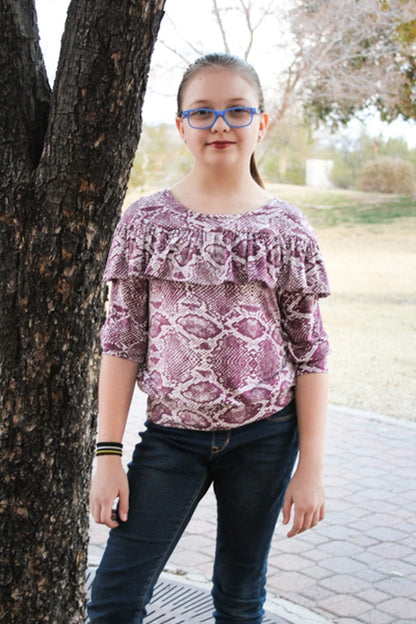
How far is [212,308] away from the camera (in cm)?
194

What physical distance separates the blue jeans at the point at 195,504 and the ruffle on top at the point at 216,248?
1.08 feet

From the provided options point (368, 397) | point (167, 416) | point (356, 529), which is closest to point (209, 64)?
point (167, 416)

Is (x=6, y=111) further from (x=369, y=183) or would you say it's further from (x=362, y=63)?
(x=369, y=183)

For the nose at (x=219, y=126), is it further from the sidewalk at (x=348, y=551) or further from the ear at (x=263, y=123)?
the sidewalk at (x=348, y=551)

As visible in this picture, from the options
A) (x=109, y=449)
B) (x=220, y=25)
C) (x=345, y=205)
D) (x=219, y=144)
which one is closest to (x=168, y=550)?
(x=109, y=449)

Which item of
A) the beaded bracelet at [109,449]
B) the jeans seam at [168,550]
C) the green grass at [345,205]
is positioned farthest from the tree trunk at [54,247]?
the green grass at [345,205]

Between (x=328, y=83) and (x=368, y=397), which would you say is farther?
(x=328, y=83)

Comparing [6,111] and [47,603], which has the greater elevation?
[6,111]

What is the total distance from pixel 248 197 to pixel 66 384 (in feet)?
2.44

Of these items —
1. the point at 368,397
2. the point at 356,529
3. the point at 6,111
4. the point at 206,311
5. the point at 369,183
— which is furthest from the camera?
the point at 369,183

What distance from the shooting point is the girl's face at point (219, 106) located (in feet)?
6.63

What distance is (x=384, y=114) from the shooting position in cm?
2219

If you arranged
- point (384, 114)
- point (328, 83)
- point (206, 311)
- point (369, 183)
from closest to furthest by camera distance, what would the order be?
1. point (206, 311)
2. point (328, 83)
3. point (384, 114)
4. point (369, 183)

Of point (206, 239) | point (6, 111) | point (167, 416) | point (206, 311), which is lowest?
point (167, 416)
